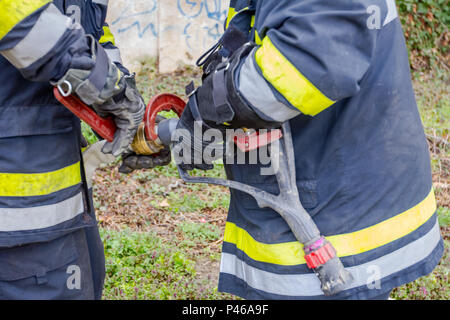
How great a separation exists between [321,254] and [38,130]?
3.46 feet

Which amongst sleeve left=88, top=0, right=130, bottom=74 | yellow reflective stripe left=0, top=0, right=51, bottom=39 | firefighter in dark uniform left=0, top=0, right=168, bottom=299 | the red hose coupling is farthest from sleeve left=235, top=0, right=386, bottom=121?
sleeve left=88, top=0, right=130, bottom=74

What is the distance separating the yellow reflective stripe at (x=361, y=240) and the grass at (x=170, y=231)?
1.44 m

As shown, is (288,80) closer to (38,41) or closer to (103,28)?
(38,41)

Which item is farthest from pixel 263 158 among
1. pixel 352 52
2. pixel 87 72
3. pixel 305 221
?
pixel 87 72

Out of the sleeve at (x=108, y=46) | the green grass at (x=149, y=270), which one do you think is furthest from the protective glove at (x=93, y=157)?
the green grass at (x=149, y=270)

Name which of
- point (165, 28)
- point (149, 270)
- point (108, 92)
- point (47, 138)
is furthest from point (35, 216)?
point (165, 28)

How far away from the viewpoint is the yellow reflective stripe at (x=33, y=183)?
1686 mm

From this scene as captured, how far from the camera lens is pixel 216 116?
1533 millimetres

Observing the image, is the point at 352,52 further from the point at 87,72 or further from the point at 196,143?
the point at 87,72

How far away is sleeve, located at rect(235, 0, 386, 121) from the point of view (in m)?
1.32

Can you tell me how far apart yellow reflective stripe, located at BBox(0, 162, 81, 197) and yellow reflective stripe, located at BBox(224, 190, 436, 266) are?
747 mm

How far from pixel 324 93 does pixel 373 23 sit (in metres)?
0.25

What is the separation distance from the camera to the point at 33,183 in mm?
1725

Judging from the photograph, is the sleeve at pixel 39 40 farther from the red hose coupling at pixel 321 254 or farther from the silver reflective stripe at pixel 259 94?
the red hose coupling at pixel 321 254
